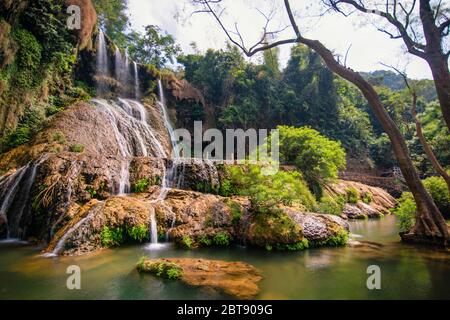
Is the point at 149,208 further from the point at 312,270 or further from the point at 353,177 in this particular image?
the point at 353,177

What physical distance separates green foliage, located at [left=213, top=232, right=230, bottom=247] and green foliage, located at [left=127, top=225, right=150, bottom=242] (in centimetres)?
200

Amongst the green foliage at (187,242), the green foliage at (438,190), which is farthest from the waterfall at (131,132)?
the green foliage at (438,190)

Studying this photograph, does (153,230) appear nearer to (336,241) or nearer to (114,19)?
(336,241)

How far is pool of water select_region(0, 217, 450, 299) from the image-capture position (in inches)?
197

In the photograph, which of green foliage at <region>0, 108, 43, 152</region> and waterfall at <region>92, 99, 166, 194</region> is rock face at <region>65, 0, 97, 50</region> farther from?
green foliage at <region>0, 108, 43, 152</region>

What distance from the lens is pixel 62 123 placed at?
45.5 ft

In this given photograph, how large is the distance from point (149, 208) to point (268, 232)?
3704 millimetres

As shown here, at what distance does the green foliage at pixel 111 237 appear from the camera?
790 centimetres

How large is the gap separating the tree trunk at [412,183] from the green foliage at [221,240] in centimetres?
580

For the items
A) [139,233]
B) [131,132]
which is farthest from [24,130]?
[139,233]

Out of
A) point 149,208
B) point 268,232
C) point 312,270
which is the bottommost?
point 312,270

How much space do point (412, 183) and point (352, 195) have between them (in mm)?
11628

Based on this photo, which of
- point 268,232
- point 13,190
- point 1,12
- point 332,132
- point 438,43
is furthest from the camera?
point 332,132

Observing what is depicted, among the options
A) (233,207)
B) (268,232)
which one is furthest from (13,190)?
(268,232)
